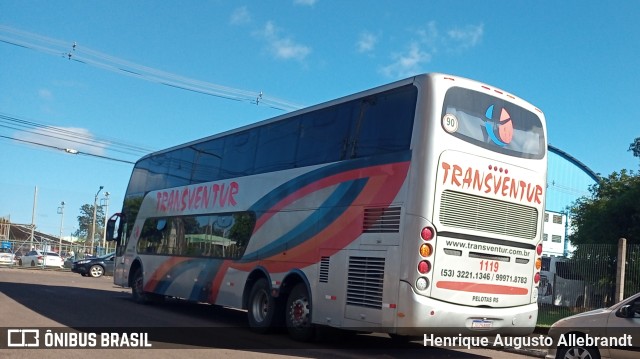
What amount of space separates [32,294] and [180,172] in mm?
6269

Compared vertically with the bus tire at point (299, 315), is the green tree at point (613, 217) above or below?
above

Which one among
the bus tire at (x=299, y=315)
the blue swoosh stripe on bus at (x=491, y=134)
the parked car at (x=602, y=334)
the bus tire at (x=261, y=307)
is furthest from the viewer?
the bus tire at (x=261, y=307)

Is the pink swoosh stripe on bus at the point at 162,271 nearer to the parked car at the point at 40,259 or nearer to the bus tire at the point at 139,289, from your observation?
the bus tire at the point at 139,289

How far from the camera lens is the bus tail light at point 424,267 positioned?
9367 mm

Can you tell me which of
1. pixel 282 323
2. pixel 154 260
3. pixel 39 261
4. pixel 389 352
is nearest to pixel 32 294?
pixel 154 260

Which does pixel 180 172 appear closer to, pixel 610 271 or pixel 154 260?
pixel 154 260

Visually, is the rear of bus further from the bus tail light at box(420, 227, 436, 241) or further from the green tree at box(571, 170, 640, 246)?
the green tree at box(571, 170, 640, 246)

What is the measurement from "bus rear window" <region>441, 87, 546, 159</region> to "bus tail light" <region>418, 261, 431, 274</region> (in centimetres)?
203

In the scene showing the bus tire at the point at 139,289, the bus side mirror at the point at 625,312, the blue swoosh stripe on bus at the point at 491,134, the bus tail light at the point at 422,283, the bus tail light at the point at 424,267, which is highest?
the blue swoosh stripe on bus at the point at 491,134

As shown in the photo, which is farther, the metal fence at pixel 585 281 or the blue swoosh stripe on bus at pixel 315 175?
the metal fence at pixel 585 281

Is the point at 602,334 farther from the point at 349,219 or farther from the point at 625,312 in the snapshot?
the point at 349,219

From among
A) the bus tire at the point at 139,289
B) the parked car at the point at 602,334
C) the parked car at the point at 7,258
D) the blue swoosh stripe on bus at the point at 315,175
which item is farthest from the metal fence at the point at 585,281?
the parked car at the point at 7,258

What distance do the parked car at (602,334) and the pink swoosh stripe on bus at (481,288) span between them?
95cm

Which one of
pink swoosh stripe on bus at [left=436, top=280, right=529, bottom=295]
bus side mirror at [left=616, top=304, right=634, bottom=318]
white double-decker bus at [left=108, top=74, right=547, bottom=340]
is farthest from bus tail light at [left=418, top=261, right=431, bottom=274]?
bus side mirror at [left=616, top=304, right=634, bottom=318]
